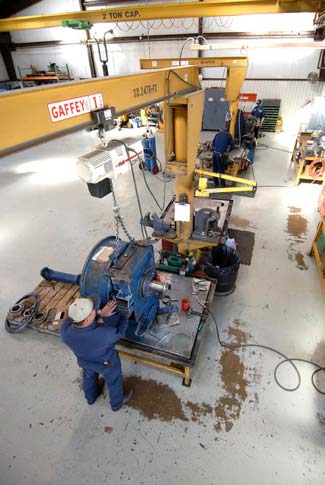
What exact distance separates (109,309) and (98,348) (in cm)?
35

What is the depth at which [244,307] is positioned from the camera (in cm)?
387

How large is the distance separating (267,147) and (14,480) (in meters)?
10.9

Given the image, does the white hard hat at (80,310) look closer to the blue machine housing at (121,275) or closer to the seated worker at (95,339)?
the seated worker at (95,339)

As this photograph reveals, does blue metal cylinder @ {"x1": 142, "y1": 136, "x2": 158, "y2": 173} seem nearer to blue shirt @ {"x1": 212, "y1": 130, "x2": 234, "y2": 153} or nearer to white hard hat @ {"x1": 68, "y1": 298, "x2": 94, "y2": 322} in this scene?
blue shirt @ {"x1": 212, "y1": 130, "x2": 234, "y2": 153}

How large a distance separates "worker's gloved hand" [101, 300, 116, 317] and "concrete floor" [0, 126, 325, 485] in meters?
1.10

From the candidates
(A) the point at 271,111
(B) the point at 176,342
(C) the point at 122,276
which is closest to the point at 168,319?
(B) the point at 176,342

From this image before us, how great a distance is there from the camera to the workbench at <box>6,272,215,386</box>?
9.46 ft

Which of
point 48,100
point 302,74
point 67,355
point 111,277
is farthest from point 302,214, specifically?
point 302,74

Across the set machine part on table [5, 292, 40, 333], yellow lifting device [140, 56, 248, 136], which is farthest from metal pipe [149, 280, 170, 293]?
yellow lifting device [140, 56, 248, 136]

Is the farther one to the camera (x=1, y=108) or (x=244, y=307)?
(x=244, y=307)

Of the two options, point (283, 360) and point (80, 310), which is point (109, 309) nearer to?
point (80, 310)

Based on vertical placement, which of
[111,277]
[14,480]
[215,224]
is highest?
[111,277]

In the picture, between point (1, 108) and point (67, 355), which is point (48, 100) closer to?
point (1, 108)

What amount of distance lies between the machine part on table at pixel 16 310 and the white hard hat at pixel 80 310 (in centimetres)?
206
